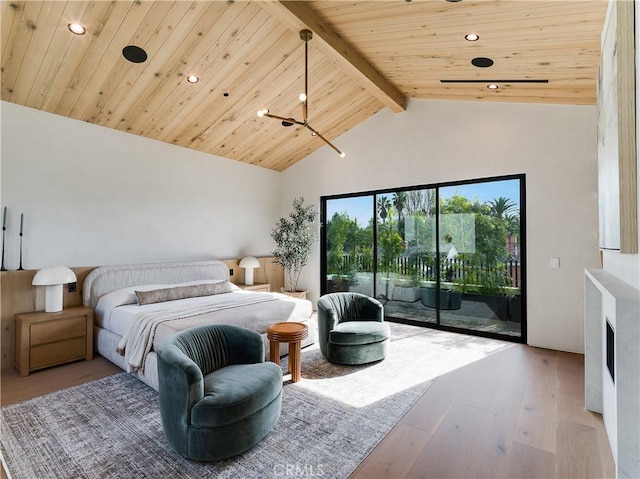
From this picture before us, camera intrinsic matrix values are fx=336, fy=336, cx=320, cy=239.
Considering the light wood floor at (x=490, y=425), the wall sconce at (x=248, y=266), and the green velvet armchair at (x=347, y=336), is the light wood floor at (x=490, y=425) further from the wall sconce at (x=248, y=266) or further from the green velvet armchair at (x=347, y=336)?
the wall sconce at (x=248, y=266)

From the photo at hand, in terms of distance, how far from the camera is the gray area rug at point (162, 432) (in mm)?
2092

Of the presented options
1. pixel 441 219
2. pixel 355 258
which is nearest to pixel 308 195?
pixel 355 258

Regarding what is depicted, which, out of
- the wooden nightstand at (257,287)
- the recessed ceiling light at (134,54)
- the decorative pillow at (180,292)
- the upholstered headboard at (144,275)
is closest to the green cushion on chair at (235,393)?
the decorative pillow at (180,292)

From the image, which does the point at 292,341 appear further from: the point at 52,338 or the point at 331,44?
the point at 331,44

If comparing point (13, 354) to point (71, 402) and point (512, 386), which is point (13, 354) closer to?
point (71, 402)

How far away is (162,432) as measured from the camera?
97.7 inches

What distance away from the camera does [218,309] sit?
3.81 metres

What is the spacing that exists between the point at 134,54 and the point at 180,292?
277cm

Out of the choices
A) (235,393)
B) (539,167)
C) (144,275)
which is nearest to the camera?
(235,393)

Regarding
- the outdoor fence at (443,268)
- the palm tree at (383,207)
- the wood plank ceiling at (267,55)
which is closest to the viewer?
the wood plank ceiling at (267,55)

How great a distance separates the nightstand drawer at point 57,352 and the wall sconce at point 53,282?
1.29 feet

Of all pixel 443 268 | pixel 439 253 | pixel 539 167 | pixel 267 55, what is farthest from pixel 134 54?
pixel 539 167

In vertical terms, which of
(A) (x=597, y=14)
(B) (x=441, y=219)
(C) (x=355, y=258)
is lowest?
(C) (x=355, y=258)

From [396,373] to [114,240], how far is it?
404 cm
